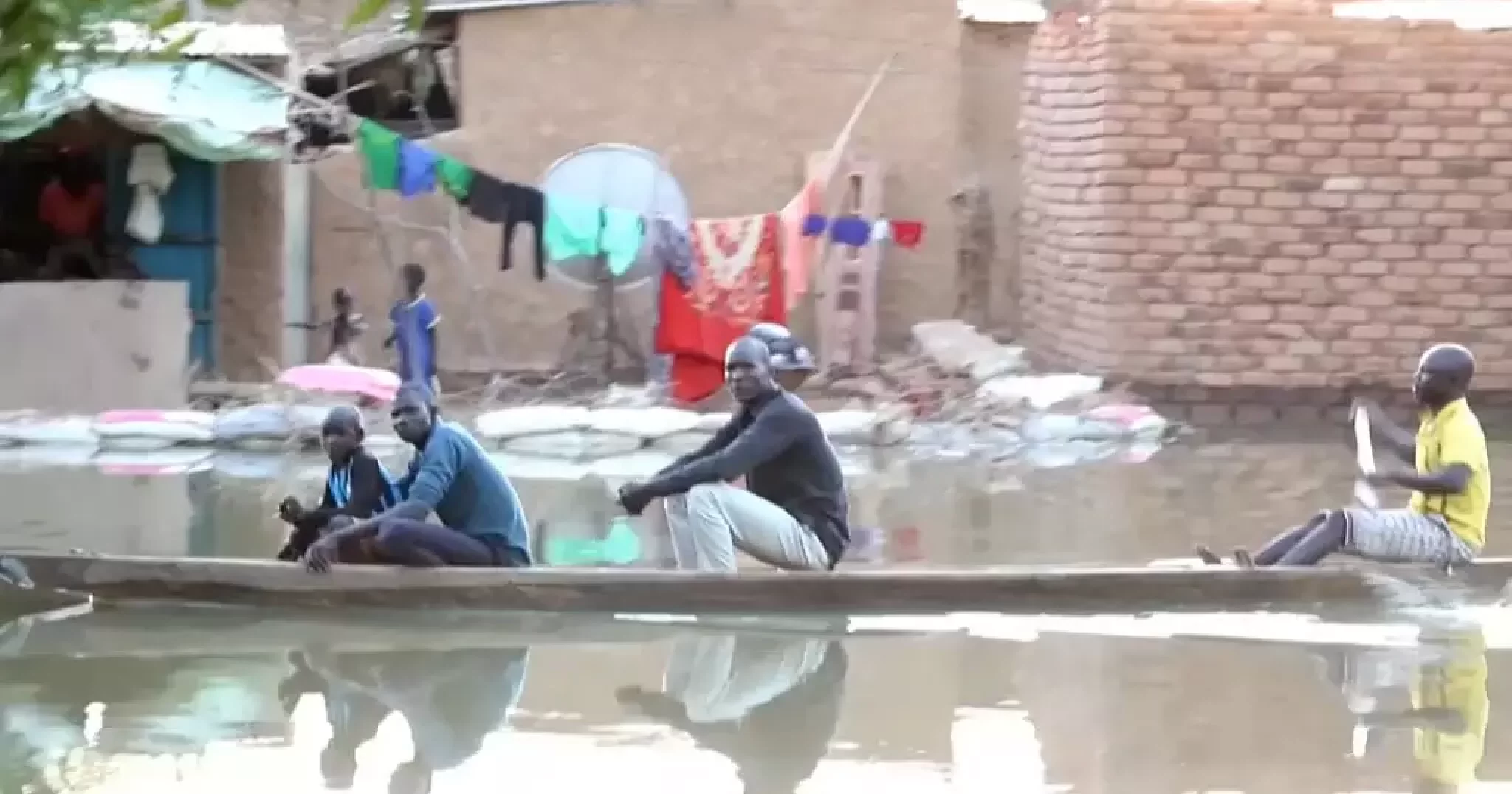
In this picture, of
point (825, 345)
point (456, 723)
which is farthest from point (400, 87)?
point (456, 723)

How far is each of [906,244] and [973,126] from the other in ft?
8.89

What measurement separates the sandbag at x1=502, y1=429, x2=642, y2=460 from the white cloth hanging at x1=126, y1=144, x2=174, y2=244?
3.79 m

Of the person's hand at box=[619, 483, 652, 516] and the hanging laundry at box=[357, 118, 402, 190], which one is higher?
the hanging laundry at box=[357, 118, 402, 190]

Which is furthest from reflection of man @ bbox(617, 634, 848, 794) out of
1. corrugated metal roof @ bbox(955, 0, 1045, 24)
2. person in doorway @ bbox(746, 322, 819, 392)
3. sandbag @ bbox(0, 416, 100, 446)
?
corrugated metal roof @ bbox(955, 0, 1045, 24)

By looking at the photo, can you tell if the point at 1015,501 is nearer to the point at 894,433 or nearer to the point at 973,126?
the point at 894,433

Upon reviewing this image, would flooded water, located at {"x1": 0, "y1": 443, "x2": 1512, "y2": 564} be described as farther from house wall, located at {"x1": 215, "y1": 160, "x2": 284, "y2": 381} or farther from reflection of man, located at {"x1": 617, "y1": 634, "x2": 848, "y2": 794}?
house wall, located at {"x1": 215, "y1": 160, "x2": 284, "y2": 381}

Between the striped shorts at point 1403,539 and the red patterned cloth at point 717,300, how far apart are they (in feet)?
23.2

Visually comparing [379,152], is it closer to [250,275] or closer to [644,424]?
[250,275]

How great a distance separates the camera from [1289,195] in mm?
13930

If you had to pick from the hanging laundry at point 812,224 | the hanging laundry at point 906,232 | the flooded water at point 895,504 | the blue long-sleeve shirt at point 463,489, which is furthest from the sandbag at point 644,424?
the blue long-sleeve shirt at point 463,489

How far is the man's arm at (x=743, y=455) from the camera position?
24.7ft

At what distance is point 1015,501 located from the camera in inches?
422

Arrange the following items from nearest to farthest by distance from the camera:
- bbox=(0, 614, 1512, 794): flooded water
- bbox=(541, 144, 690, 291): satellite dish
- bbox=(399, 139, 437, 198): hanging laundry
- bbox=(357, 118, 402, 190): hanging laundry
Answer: bbox=(0, 614, 1512, 794): flooded water
bbox=(357, 118, 402, 190): hanging laundry
bbox=(399, 139, 437, 198): hanging laundry
bbox=(541, 144, 690, 291): satellite dish

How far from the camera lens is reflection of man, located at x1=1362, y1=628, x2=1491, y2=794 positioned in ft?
19.0
